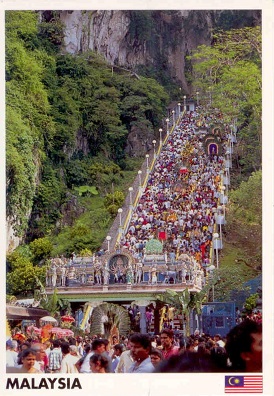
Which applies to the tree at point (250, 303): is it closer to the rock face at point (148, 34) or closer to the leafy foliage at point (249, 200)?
the leafy foliage at point (249, 200)

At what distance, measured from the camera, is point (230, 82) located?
40.0ft

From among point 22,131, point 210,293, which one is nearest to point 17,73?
point 22,131

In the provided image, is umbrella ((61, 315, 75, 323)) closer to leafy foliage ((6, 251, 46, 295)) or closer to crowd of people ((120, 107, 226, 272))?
leafy foliage ((6, 251, 46, 295))

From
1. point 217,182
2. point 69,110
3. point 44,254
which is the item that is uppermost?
point 69,110

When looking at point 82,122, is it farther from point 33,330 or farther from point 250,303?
point 250,303

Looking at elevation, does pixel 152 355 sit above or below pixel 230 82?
below

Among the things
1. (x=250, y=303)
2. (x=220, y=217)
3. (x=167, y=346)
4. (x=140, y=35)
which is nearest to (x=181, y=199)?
(x=220, y=217)

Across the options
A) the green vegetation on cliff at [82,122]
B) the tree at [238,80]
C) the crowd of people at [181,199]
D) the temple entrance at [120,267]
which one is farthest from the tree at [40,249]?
the tree at [238,80]
